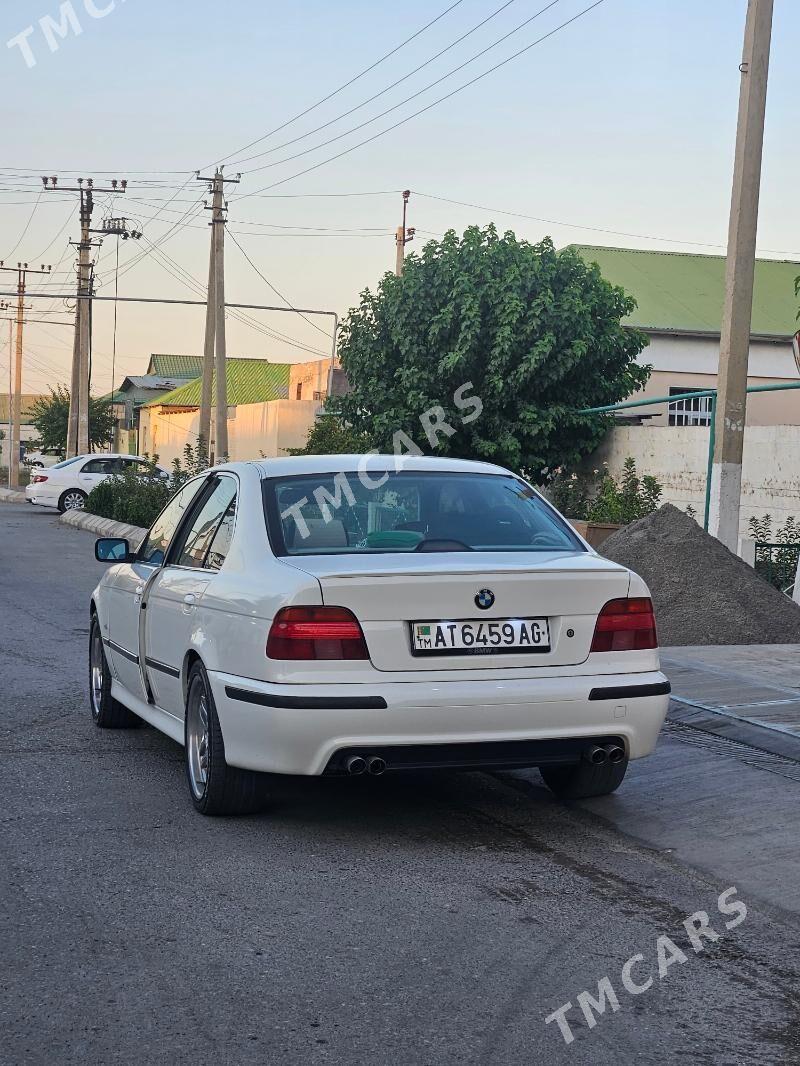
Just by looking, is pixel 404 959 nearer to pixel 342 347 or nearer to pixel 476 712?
pixel 476 712

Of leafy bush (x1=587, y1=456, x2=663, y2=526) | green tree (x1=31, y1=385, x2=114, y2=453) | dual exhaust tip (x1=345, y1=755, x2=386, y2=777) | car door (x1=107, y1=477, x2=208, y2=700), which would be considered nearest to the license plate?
dual exhaust tip (x1=345, y1=755, x2=386, y2=777)

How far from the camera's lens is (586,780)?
687 cm

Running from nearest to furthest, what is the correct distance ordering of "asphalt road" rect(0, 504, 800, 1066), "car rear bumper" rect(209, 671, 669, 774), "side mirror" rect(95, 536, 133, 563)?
"asphalt road" rect(0, 504, 800, 1066)
"car rear bumper" rect(209, 671, 669, 774)
"side mirror" rect(95, 536, 133, 563)

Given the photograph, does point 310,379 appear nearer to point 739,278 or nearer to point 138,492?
point 138,492

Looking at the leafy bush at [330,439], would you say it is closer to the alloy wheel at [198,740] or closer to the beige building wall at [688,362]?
the beige building wall at [688,362]

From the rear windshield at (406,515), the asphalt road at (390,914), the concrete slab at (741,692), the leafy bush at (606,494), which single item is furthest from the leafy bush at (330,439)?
the asphalt road at (390,914)

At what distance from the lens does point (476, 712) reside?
5.88 metres

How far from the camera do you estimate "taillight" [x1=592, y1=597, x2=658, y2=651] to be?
245 inches

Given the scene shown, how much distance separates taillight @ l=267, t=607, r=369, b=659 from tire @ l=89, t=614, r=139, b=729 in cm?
281

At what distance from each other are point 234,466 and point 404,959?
3.23 metres

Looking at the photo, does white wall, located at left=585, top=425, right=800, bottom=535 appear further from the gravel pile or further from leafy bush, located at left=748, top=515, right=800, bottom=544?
the gravel pile

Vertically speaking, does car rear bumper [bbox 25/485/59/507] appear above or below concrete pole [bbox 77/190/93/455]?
below

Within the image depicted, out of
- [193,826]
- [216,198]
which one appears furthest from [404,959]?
[216,198]

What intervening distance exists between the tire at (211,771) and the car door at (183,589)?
0.68ft
